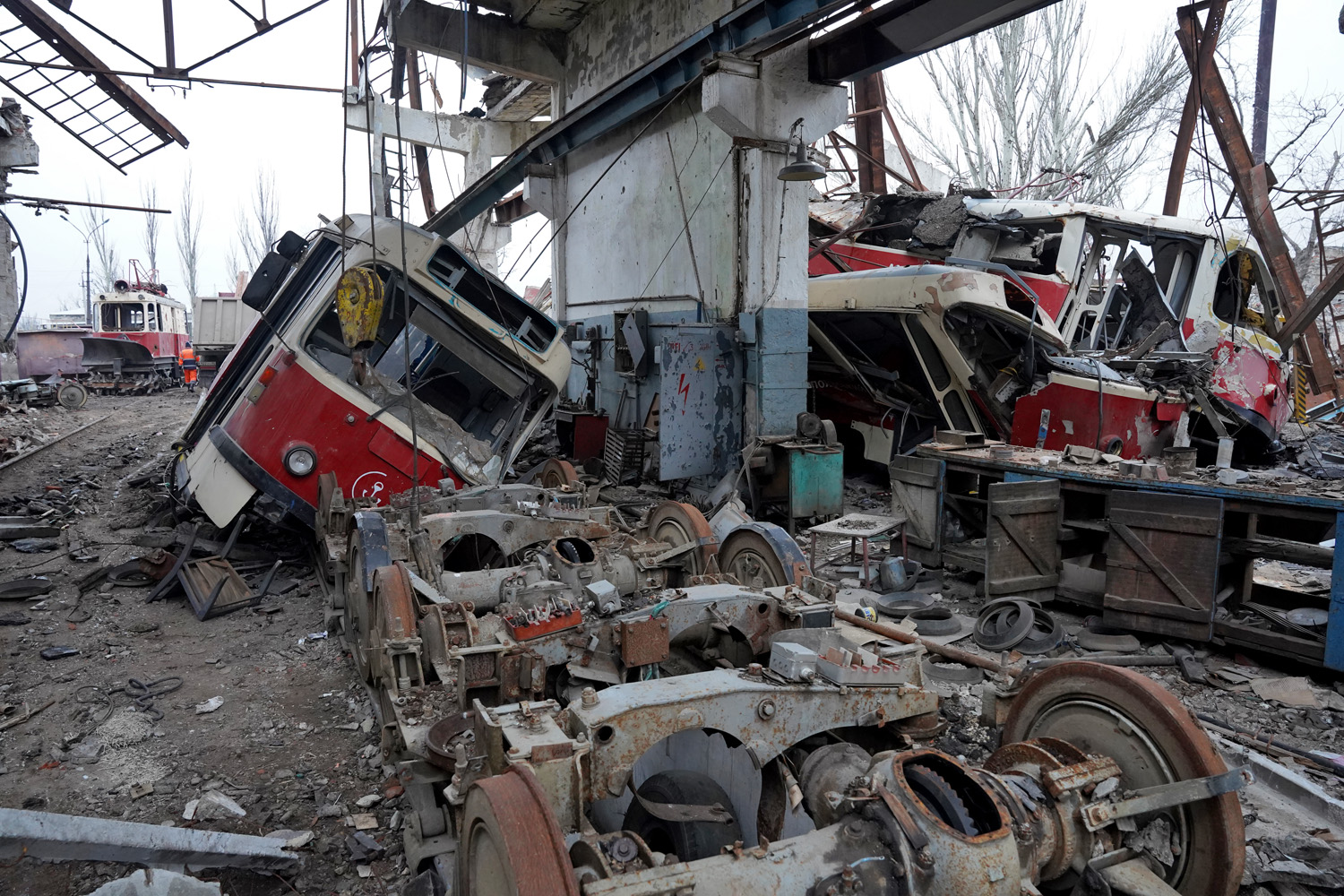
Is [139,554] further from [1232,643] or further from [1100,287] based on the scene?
[1100,287]

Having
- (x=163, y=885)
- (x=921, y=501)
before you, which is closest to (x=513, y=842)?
(x=163, y=885)

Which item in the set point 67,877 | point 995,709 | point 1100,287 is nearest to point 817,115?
point 1100,287

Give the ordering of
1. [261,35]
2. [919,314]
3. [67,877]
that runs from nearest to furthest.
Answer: [67,877], [919,314], [261,35]

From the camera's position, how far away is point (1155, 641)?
16.1 ft

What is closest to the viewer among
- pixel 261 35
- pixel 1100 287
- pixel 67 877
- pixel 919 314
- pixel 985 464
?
pixel 67 877

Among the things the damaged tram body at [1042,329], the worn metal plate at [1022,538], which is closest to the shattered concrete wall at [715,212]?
the damaged tram body at [1042,329]

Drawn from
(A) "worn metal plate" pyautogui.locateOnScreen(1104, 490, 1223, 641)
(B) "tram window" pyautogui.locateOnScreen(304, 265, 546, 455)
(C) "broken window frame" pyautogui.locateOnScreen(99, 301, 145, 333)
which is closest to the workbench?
(A) "worn metal plate" pyautogui.locateOnScreen(1104, 490, 1223, 641)

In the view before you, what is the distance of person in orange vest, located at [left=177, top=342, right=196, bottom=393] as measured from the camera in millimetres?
22781

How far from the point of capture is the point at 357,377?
6.08 metres

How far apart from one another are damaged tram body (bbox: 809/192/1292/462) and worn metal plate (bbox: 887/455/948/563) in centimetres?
168

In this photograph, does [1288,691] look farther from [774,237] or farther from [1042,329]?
[774,237]

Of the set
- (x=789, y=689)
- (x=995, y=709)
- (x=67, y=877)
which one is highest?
(x=789, y=689)

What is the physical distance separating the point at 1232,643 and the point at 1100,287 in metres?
6.52

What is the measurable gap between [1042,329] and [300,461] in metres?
6.39
